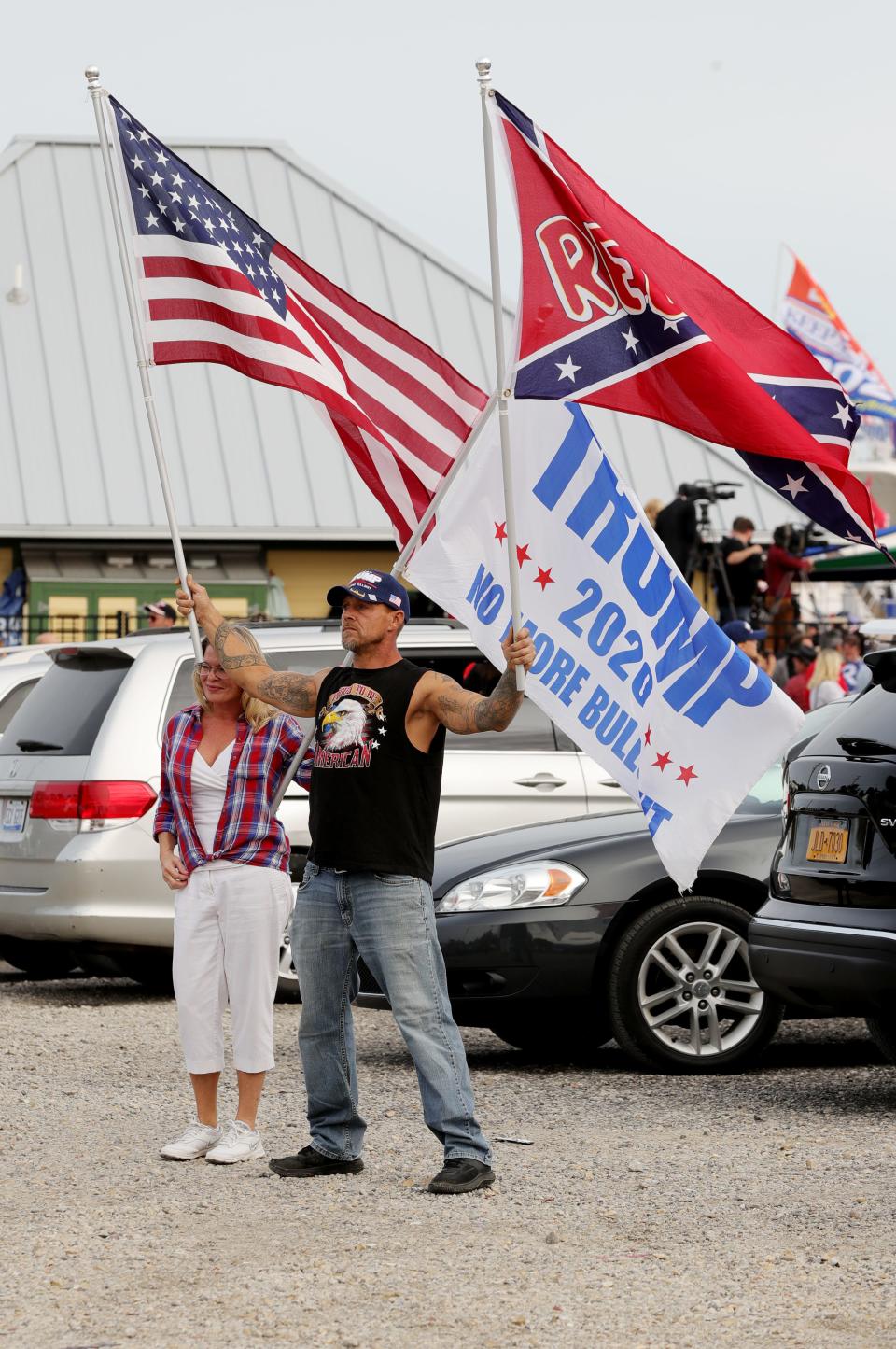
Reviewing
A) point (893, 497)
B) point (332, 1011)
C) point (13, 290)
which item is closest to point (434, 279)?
point (13, 290)

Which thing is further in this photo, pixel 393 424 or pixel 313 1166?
pixel 393 424

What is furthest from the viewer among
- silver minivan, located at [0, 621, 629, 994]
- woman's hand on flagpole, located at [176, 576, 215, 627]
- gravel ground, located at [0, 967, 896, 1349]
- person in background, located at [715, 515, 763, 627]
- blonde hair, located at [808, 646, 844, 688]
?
person in background, located at [715, 515, 763, 627]

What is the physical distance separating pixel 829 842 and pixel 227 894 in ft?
7.47

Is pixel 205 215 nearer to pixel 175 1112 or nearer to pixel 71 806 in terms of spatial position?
pixel 175 1112

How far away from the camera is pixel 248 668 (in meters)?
6.61

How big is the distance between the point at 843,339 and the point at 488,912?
93.8ft

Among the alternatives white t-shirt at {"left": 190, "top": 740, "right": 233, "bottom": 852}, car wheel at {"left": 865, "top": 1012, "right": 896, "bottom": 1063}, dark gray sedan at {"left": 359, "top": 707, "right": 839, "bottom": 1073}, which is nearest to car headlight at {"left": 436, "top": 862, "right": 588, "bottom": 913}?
dark gray sedan at {"left": 359, "top": 707, "right": 839, "bottom": 1073}

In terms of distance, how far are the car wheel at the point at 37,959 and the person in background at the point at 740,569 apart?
7.70 meters

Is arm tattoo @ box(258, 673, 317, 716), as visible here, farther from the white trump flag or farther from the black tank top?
the white trump flag

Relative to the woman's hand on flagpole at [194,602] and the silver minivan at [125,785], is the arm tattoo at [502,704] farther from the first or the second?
the silver minivan at [125,785]

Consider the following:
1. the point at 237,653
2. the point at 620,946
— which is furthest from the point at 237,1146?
the point at 620,946

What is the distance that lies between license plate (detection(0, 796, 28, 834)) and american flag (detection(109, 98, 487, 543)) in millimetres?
3920

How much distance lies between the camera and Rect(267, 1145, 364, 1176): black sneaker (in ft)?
20.9

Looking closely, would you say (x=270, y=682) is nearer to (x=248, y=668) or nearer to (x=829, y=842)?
(x=248, y=668)
